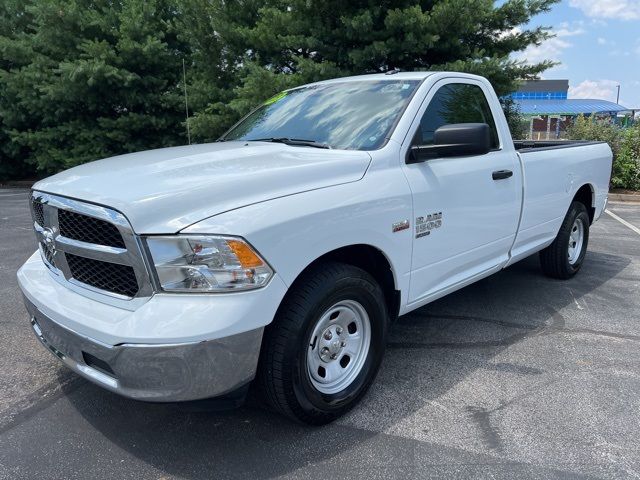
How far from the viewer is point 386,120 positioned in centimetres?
331

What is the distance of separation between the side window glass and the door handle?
0.25 metres

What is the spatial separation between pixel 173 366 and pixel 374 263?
4.46 ft

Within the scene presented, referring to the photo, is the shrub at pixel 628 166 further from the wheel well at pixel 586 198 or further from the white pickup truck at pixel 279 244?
the white pickup truck at pixel 279 244

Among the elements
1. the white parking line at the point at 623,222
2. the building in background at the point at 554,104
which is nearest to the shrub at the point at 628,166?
the white parking line at the point at 623,222

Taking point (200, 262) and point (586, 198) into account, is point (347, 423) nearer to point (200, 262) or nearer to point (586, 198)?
point (200, 262)

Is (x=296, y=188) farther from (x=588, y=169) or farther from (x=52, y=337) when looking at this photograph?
(x=588, y=169)

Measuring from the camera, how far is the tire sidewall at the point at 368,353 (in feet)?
8.38

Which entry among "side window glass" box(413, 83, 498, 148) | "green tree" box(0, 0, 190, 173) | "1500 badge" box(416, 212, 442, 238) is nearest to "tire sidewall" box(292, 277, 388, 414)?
"1500 badge" box(416, 212, 442, 238)

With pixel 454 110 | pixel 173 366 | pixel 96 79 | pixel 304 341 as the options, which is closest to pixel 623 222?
pixel 454 110

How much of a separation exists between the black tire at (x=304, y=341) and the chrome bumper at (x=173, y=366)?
14 centimetres

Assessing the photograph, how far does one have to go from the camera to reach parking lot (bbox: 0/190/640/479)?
2.52 m

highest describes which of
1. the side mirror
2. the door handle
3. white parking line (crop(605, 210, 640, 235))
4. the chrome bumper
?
the side mirror

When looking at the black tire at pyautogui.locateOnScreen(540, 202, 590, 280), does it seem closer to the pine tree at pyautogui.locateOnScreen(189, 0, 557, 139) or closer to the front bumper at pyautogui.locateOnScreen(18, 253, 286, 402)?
the front bumper at pyautogui.locateOnScreen(18, 253, 286, 402)

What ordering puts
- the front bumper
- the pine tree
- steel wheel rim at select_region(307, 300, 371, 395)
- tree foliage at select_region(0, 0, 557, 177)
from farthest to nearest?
tree foliage at select_region(0, 0, 557, 177) → the pine tree → steel wheel rim at select_region(307, 300, 371, 395) → the front bumper
